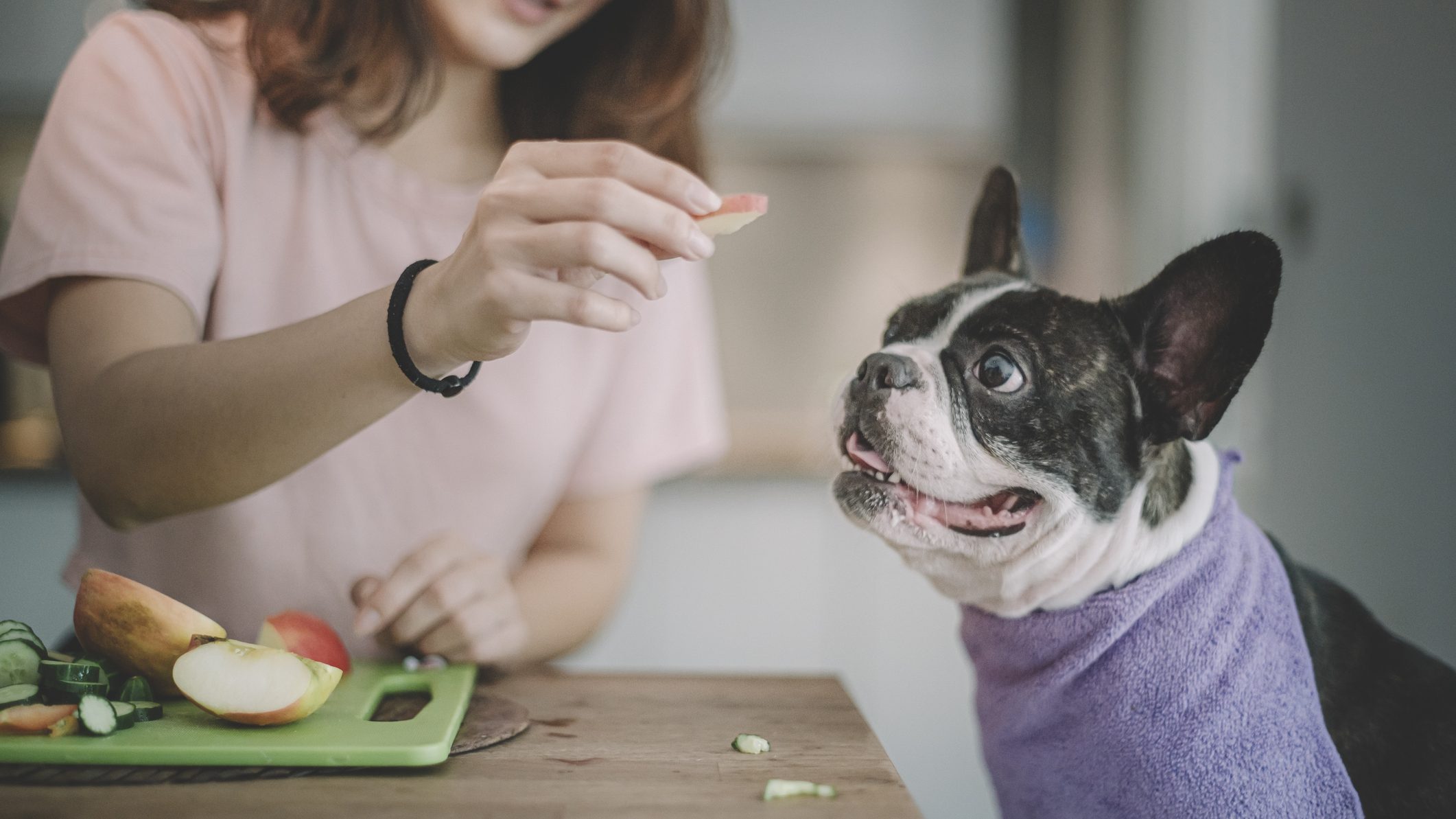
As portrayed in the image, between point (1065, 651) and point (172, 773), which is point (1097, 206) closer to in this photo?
point (1065, 651)

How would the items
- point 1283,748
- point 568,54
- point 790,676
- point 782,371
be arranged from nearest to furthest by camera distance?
point 1283,748 < point 790,676 < point 568,54 < point 782,371

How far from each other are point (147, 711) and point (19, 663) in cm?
10

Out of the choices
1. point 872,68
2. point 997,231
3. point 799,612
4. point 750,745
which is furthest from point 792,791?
point 872,68

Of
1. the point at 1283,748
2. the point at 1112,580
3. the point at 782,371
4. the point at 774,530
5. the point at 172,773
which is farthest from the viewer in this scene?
the point at 782,371

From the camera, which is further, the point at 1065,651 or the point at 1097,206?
the point at 1097,206

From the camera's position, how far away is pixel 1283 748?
724 mm

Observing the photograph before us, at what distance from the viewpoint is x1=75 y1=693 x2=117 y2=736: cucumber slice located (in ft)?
2.01

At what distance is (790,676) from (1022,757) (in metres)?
0.22

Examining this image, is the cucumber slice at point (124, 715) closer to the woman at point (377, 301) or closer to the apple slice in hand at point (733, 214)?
the woman at point (377, 301)

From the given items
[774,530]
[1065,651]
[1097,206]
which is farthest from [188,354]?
[1097,206]

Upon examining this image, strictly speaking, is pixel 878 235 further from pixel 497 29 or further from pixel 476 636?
pixel 476 636

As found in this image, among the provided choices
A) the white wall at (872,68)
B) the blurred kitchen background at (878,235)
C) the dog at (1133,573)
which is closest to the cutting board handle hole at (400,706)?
the dog at (1133,573)

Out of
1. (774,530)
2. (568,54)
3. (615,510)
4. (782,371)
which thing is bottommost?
(774,530)

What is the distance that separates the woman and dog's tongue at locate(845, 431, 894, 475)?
9.9 inches
